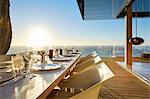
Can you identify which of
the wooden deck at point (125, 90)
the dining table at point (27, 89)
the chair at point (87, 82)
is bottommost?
the wooden deck at point (125, 90)

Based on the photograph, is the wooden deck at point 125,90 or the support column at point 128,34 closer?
the wooden deck at point 125,90

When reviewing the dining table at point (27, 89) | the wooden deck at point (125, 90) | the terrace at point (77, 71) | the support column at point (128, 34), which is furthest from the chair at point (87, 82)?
the support column at point (128, 34)

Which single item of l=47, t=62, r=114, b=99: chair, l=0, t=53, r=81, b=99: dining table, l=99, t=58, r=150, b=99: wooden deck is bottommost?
l=99, t=58, r=150, b=99: wooden deck

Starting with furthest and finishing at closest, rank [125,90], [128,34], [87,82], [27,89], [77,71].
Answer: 1. [128,34]
2. [125,90]
3. [77,71]
4. [87,82]
5. [27,89]

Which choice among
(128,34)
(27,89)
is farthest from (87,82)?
(128,34)

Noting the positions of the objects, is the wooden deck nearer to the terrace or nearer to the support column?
the terrace

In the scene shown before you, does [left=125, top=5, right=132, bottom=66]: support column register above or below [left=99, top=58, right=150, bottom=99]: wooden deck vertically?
above

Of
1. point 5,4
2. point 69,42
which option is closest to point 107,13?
point 69,42

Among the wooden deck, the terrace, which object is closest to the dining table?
the terrace

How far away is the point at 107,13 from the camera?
22.8 ft

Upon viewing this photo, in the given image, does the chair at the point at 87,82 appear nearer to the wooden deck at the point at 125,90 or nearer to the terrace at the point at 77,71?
the terrace at the point at 77,71

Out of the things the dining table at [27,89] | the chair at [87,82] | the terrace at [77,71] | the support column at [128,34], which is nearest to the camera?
the dining table at [27,89]

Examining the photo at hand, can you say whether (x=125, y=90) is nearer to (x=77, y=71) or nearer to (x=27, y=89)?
(x=77, y=71)

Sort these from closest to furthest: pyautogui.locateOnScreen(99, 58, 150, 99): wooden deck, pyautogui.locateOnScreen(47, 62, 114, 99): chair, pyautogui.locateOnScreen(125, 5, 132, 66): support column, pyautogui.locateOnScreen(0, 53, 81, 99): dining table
→ pyautogui.locateOnScreen(0, 53, 81, 99): dining table → pyautogui.locateOnScreen(47, 62, 114, 99): chair → pyautogui.locateOnScreen(99, 58, 150, 99): wooden deck → pyautogui.locateOnScreen(125, 5, 132, 66): support column
